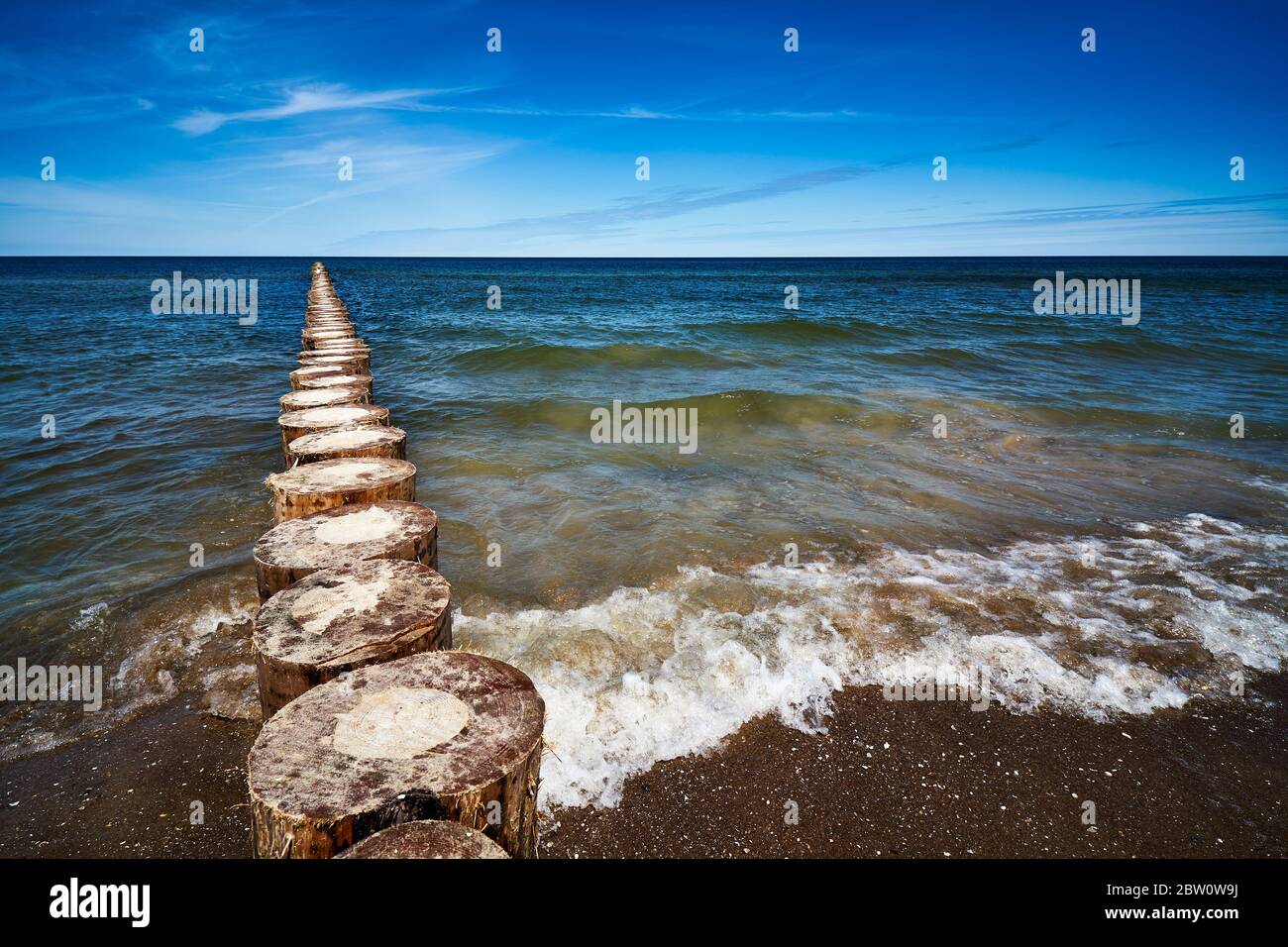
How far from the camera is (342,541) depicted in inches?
133

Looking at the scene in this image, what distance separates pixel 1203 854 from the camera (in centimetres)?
306

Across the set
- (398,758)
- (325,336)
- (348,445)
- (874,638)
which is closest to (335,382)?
(348,445)

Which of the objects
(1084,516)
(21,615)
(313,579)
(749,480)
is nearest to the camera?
(313,579)

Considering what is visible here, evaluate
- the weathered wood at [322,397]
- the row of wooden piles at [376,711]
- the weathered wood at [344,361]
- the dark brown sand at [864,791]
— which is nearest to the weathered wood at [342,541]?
the row of wooden piles at [376,711]

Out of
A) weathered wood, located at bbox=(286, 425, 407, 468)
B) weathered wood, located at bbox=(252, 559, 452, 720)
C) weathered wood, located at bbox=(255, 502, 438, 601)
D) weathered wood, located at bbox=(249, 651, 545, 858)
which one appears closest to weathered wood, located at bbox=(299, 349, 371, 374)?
weathered wood, located at bbox=(286, 425, 407, 468)

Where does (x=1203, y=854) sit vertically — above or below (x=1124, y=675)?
below

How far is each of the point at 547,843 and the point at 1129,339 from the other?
2624 centimetres

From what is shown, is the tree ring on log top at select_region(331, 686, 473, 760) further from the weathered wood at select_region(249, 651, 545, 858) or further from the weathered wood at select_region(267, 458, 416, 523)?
the weathered wood at select_region(267, 458, 416, 523)

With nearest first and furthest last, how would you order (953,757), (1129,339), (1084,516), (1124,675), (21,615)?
(953,757)
(1124,675)
(21,615)
(1084,516)
(1129,339)

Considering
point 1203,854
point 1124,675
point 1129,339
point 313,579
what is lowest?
point 1203,854

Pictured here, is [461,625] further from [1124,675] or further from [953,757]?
[1124,675]

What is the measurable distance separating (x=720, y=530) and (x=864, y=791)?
3558mm

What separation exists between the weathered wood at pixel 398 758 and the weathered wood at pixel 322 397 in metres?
4.40

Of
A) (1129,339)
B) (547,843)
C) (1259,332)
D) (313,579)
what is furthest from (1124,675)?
(1259,332)
